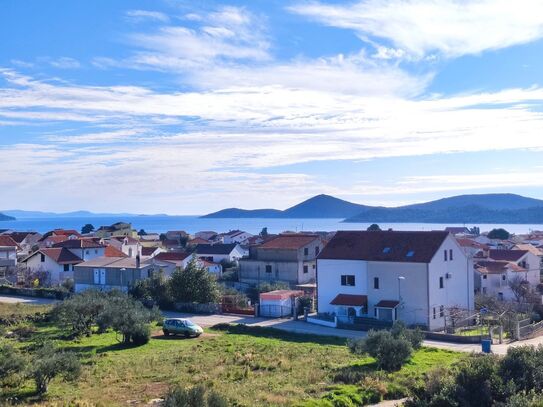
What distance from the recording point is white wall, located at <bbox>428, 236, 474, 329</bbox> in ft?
145

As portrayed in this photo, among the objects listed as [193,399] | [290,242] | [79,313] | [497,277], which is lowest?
[193,399]

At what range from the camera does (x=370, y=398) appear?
23875 millimetres

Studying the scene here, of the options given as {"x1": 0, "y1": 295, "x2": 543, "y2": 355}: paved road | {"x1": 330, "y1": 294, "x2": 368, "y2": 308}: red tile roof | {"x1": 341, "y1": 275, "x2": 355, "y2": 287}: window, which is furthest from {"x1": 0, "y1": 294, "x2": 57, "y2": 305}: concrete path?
{"x1": 341, "y1": 275, "x2": 355, "y2": 287}: window

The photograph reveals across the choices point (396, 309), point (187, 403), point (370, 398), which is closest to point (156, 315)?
point (396, 309)

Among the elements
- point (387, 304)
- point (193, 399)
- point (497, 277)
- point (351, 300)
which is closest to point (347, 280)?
point (351, 300)

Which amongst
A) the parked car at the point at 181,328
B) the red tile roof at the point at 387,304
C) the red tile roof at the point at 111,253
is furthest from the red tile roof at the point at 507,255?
the red tile roof at the point at 111,253

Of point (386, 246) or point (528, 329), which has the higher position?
point (386, 246)

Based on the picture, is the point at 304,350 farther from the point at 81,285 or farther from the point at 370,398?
the point at 81,285

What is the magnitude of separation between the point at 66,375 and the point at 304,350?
12.8 metres

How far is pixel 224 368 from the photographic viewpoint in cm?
2942

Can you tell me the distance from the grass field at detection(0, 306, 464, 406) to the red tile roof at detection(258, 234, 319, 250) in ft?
84.9

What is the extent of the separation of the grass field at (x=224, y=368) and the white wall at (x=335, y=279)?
878 centimetres

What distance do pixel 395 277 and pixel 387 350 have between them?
1705 centimetres

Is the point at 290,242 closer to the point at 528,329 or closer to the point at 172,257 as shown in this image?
the point at 172,257
